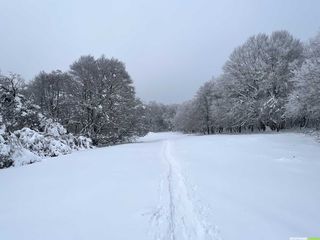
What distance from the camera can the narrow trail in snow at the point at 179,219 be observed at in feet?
11.9

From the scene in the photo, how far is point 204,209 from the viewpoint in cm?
466

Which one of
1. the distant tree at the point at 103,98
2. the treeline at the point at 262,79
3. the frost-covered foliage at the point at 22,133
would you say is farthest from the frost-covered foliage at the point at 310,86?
the distant tree at the point at 103,98

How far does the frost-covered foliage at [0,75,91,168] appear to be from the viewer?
36.5ft

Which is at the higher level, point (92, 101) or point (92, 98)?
point (92, 98)

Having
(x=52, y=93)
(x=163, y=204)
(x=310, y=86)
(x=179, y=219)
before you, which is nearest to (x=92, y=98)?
(x=52, y=93)

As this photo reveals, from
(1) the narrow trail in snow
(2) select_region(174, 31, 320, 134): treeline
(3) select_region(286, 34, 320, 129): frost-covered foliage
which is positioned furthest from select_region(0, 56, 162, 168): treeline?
(3) select_region(286, 34, 320, 129): frost-covered foliage

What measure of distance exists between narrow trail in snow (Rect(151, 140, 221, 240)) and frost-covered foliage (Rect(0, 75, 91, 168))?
8.70 metres

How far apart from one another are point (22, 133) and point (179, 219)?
40.4 feet

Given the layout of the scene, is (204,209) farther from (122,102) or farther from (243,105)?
(243,105)

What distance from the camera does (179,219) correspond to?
13.8 ft

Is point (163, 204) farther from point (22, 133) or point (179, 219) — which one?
point (22, 133)

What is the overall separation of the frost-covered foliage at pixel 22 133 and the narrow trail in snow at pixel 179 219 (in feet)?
28.5

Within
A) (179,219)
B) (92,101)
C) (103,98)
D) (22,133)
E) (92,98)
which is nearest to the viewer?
(179,219)

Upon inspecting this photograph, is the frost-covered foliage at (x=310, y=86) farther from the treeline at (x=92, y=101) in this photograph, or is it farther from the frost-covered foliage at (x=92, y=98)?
the frost-covered foliage at (x=92, y=98)
